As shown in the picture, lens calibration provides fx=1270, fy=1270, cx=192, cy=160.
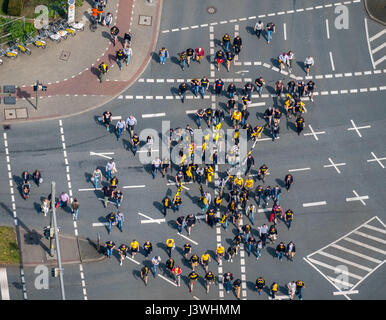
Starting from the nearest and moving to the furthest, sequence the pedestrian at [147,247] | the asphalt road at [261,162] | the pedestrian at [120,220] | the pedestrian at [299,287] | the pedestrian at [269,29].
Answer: the pedestrian at [299,287] → the pedestrian at [147,247] → the asphalt road at [261,162] → the pedestrian at [120,220] → the pedestrian at [269,29]

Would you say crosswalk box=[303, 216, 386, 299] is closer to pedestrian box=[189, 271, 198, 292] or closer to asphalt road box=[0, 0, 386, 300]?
asphalt road box=[0, 0, 386, 300]

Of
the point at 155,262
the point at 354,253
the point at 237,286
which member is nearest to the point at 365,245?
the point at 354,253

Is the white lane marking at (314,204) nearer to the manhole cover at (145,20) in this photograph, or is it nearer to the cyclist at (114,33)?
the manhole cover at (145,20)

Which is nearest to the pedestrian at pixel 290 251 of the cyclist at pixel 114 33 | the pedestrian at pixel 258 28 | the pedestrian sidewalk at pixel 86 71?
the pedestrian sidewalk at pixel 86 71

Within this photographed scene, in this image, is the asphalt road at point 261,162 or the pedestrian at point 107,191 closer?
the asphalt road at point 261,162

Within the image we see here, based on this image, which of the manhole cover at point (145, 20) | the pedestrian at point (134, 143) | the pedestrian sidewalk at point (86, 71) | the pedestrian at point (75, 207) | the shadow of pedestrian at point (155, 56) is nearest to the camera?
the pedestrian at point (75, 207)

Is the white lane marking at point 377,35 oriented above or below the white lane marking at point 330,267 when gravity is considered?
above
